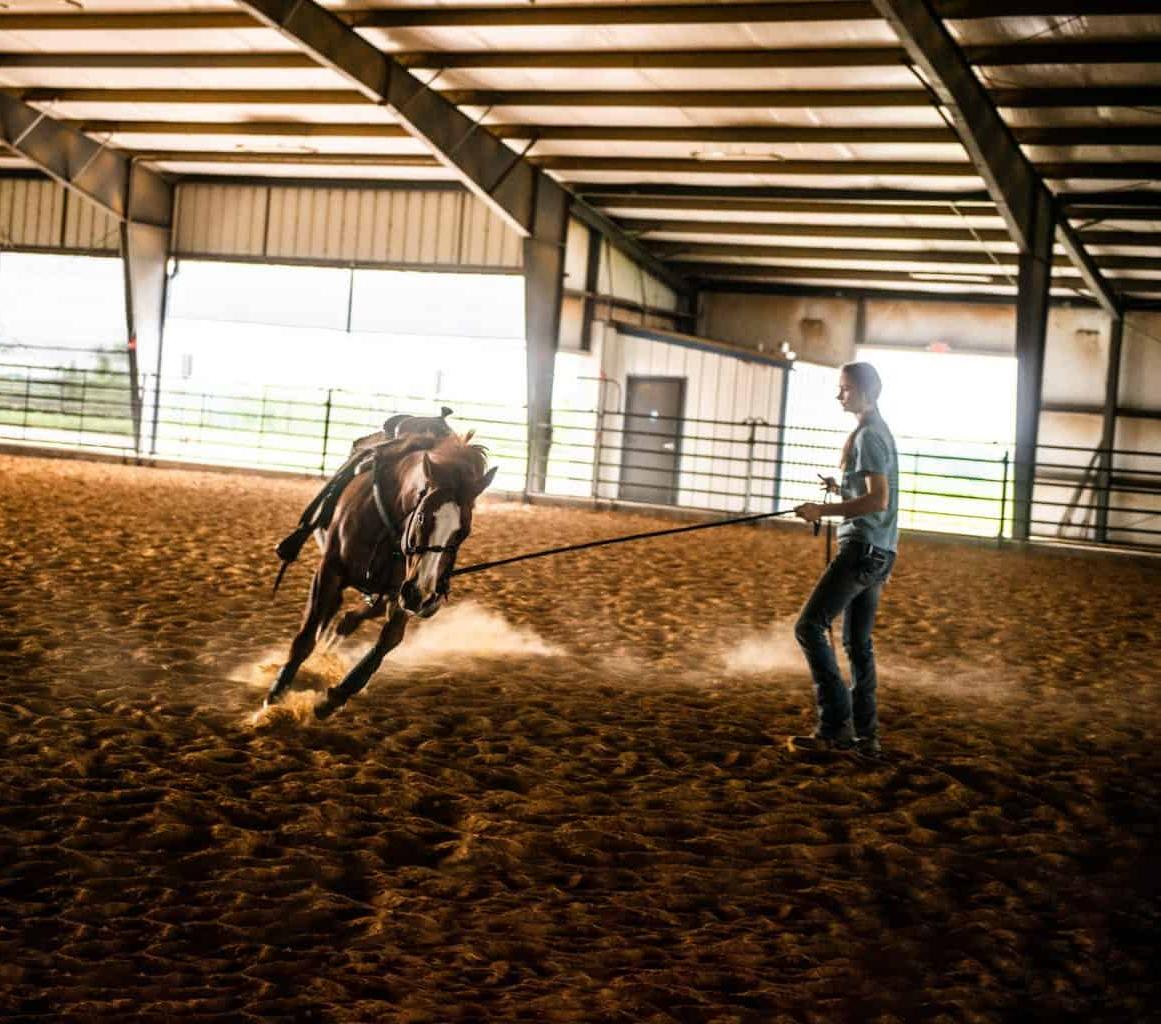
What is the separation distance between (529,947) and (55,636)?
13.2 ft

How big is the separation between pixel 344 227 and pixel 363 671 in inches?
691

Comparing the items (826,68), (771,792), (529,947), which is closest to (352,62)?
(826,68)

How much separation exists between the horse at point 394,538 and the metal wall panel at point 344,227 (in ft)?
51.4

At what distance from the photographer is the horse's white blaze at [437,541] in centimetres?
483

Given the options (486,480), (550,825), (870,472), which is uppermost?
(870,472)

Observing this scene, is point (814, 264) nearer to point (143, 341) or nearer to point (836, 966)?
point (143, 341)

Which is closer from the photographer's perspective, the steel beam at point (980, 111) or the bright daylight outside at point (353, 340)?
the steel beam at point (980, 111)

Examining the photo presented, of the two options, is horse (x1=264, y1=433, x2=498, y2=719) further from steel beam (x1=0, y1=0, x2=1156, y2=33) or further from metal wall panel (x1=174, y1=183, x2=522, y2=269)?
metal wall panel (x1=174, y1=183, x2=522, y2=269)

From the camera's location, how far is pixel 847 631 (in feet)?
17.1

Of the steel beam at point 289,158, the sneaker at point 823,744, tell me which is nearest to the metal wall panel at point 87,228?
the steel beam at point 289,158

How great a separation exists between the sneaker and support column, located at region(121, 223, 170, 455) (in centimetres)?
1791

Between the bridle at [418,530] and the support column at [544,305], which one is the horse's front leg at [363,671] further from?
the support column at [544,305]

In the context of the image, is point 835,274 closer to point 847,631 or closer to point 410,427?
point 410,427

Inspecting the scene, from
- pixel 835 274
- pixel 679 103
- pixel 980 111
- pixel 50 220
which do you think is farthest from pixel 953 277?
pixel 50 220
